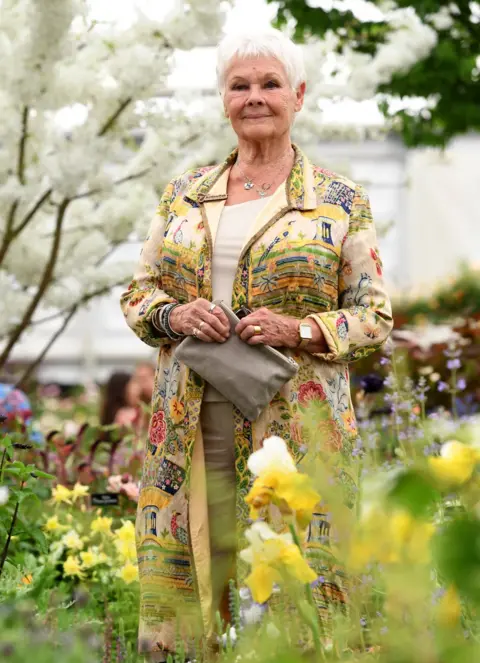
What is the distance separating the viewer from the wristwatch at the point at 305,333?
255 cm

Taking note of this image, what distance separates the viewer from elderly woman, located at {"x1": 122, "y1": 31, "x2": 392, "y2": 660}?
2.60 meters

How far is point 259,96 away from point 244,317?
0.54 metres

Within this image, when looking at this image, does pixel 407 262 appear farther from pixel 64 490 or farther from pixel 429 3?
pixel 64 490

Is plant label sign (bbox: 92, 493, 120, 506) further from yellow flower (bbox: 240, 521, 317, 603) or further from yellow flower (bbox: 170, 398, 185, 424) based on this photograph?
yellow flower (bbox: 240, 521, 317, 603)

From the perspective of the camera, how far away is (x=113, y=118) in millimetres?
4777

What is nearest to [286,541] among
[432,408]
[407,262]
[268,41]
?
[268,41]

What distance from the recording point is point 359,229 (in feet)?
8.79

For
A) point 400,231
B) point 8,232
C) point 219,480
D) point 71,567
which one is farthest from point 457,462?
point 400,231

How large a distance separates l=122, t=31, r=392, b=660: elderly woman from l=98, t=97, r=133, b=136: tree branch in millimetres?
2095

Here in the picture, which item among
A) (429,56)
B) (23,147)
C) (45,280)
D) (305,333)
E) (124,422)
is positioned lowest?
(305,333)

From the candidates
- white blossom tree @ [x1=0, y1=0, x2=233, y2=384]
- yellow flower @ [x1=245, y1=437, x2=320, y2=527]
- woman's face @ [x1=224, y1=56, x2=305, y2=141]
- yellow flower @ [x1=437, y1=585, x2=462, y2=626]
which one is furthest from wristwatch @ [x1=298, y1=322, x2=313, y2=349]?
white blossom tree @ [x1=0, y1=0, x2=233, y2=384]

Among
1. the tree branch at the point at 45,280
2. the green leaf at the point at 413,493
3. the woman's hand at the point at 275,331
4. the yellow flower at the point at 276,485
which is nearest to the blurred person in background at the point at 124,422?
the tree branch at the point at 45,280

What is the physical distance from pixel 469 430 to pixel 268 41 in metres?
1.87

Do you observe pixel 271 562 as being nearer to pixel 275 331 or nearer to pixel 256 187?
pixel 275 331
